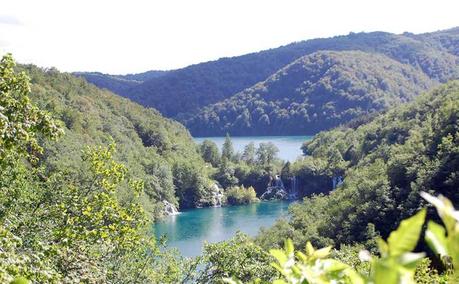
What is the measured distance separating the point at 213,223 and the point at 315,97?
393 ft

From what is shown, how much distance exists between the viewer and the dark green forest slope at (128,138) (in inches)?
2434

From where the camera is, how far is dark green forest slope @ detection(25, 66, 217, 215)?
203 feet

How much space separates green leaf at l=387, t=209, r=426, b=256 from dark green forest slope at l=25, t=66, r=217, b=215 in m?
51.4

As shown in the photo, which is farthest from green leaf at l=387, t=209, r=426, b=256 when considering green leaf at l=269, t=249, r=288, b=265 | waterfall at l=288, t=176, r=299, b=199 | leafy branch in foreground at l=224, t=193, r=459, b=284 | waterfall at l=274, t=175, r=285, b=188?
waterfall at l=274, t=175, r=285, b=188

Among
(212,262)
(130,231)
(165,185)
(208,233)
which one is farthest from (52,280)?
(165,185)

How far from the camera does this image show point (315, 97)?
559 ft

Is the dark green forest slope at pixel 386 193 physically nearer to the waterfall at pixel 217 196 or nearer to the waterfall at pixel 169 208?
the waterfall at pixel 169 208

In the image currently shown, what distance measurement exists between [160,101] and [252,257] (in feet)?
576

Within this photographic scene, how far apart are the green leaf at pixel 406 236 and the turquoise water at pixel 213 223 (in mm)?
41631

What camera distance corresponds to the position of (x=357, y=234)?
3744 cm

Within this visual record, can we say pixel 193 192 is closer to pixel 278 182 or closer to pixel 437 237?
pixel 278 182

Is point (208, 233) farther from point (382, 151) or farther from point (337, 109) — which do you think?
point (337, 109)

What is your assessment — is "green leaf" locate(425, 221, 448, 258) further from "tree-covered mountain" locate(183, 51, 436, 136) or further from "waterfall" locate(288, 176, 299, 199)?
"tree-covered mountain" locate(183, 51, 436, 136)

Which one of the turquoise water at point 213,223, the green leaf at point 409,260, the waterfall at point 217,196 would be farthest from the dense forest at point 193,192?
the turquoise water at point 213,223
